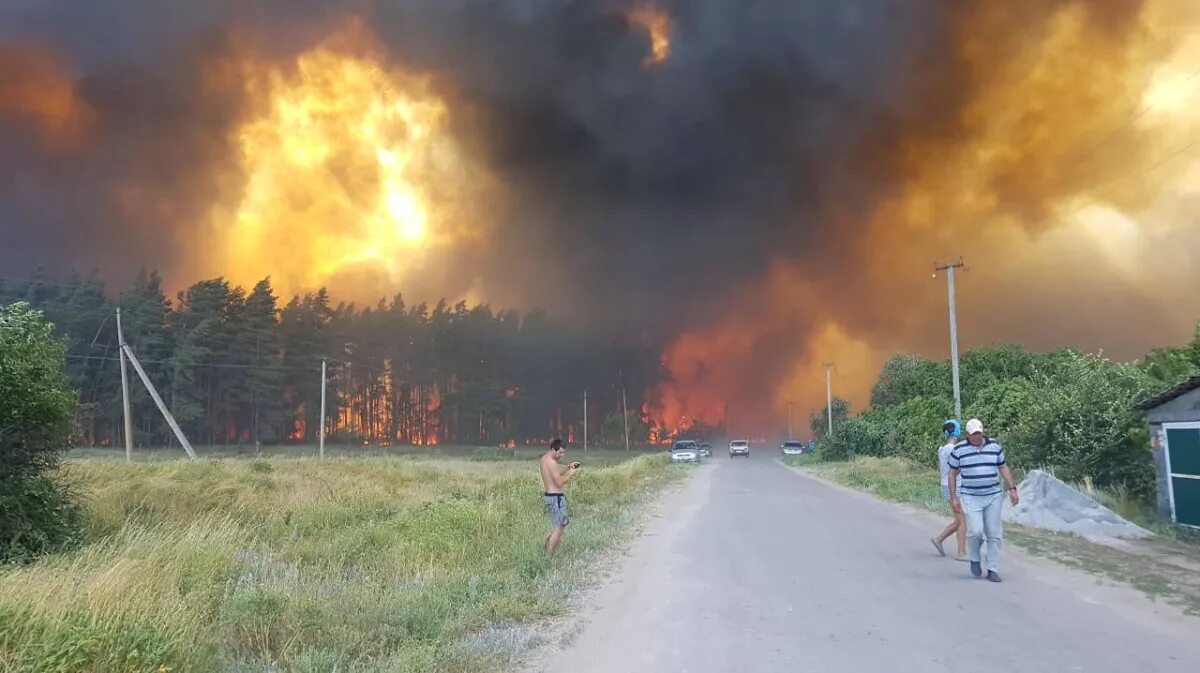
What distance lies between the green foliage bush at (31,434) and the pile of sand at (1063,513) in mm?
16481

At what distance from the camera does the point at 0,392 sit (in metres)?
9.29

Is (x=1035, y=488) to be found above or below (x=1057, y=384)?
below

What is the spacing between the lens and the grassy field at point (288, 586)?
5.52 m

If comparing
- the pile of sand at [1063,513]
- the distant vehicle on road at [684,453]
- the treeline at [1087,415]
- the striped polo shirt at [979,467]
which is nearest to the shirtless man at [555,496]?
the striped polo shirt at [979,467]

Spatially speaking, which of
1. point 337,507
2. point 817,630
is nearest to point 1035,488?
point 817,630

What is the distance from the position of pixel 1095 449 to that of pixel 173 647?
70.2 feet

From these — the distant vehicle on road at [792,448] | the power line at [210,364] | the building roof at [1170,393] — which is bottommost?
the distant vehicle on road at [792,448]

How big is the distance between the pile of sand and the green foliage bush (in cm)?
1648

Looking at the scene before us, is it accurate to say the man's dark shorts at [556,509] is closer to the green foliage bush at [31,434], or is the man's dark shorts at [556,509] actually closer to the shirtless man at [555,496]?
the shirtless man at [555,496]

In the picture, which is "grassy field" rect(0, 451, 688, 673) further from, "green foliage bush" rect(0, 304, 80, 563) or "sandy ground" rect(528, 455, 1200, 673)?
"sandy ground" rect(528, 455, 1200, 673)

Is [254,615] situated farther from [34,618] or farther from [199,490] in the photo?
[199,490]

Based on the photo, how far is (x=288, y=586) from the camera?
8469 millimetres

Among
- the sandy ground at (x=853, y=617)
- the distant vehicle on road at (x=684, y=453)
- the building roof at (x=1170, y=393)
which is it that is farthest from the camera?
the distant vehicle on road at (x=684, y=453)

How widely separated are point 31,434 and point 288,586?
4276 millimetres
